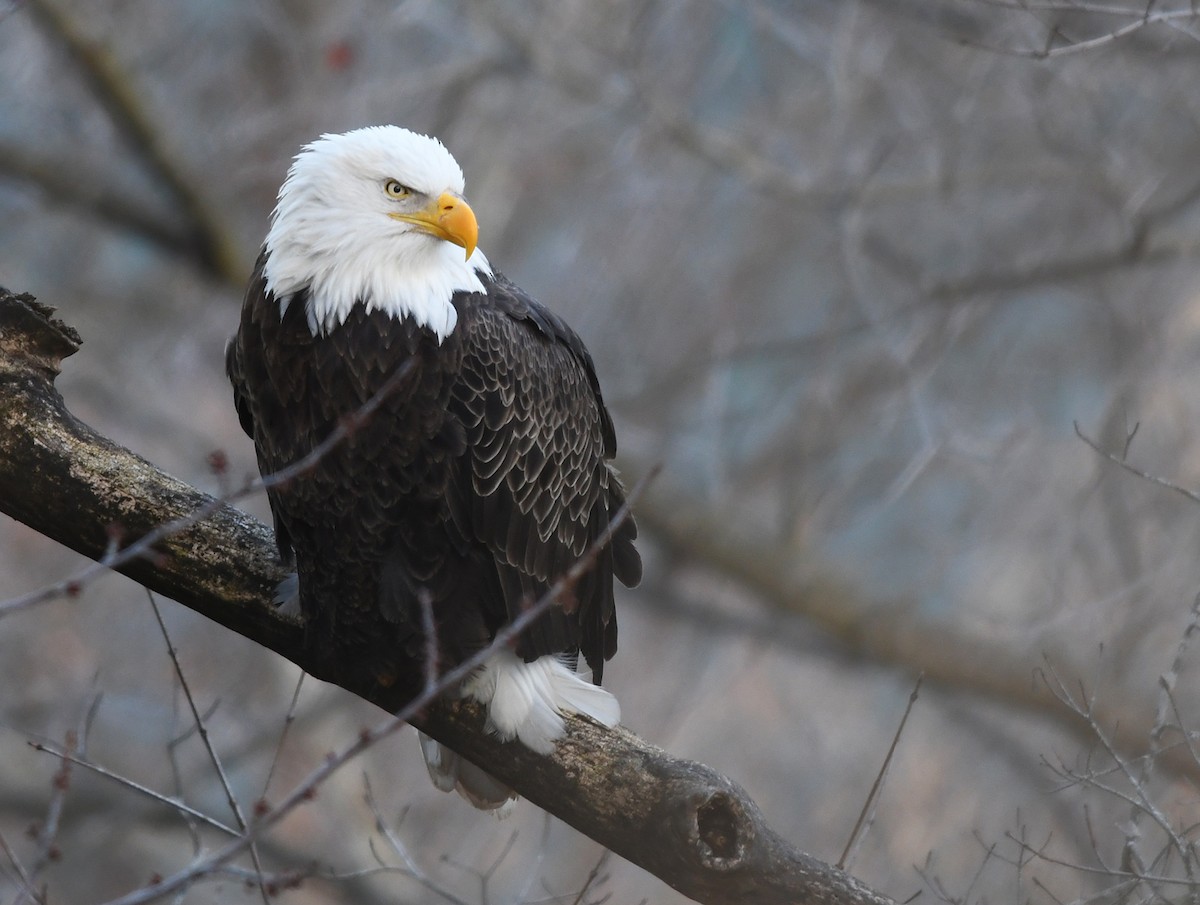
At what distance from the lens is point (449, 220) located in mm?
3674

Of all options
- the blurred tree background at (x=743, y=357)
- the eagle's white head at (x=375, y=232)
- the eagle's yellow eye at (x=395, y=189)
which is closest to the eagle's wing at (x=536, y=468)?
the eagle's white head at (x=375, y=232)

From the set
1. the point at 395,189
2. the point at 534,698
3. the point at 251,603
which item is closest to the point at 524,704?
the point at 534,698

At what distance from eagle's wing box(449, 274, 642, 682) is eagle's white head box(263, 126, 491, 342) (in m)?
0.15

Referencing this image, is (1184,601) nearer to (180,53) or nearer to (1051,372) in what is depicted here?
(1051,372)

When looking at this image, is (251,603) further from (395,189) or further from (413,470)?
(395,189)

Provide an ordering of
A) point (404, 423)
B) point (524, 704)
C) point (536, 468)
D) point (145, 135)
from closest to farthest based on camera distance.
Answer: point (404, 423) → point (524, 704) → point (536, 468) → point (145, 135)

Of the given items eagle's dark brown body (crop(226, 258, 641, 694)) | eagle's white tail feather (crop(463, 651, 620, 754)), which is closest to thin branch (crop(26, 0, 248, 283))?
eagle's dark brown body (crop(226, 258, 641, 694))

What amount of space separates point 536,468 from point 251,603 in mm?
805

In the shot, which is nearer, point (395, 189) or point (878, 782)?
point (878, 782)

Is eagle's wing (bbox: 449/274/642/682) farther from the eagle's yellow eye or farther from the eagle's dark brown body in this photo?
the eagle's yellow eye

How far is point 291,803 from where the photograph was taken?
225cm

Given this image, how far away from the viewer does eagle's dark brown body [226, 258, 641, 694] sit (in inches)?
143

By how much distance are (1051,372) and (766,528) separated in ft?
10.8

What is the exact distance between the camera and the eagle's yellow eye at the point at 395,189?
3.77 m
